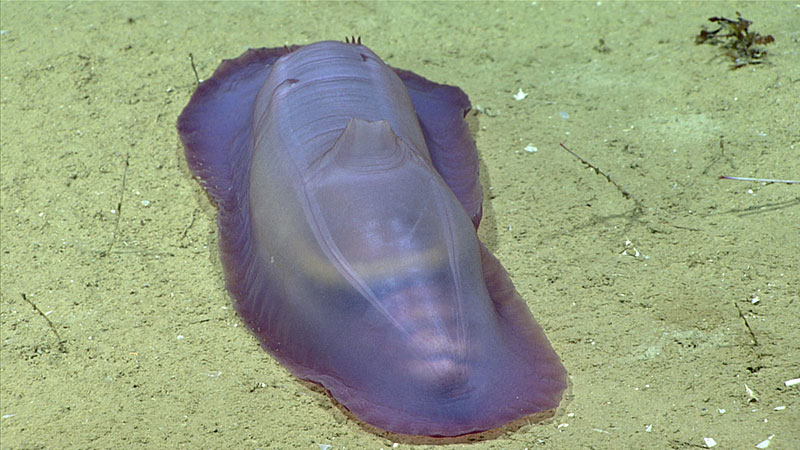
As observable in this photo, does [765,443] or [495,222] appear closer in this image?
[765,443]

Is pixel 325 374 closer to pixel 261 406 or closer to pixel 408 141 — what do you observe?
pixel 261 406

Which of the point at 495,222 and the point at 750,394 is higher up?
the point at 495,222

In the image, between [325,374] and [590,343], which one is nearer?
[325,374]

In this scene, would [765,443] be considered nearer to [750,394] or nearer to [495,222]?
[750,394]

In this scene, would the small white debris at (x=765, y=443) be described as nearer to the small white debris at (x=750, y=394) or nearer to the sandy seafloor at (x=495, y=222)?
the sandy seafloor at (x=495, y=222)

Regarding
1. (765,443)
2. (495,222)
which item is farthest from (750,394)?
(495,222)

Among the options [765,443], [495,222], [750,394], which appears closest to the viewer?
[765,443]

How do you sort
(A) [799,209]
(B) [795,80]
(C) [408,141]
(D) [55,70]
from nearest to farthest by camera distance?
1. (C) [408,141]
2. (A) [799,209]
3. (B) [795,80]
4. (D) [55,70]

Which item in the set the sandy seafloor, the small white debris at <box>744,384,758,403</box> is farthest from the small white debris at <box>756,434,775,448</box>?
the small white debris at <box>744,384,758,403</box>

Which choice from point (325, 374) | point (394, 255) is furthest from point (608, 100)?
point (325, 374)
